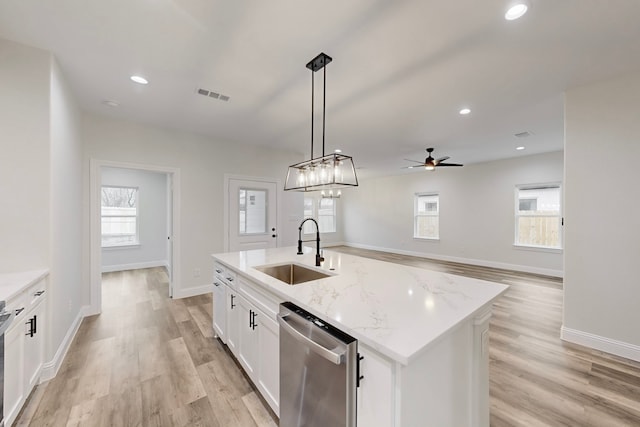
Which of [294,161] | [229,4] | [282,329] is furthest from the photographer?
[294,161]

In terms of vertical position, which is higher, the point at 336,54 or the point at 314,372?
the point at 336,54

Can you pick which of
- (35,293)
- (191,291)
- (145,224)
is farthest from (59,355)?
(145,224)

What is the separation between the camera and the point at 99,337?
286 centimetres

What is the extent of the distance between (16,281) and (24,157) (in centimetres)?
100

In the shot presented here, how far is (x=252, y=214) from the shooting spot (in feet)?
16.4

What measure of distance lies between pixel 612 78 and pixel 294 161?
4.68 meters

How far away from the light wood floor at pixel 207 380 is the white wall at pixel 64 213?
34cm

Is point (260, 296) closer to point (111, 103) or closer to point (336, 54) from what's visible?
point (336, 54)

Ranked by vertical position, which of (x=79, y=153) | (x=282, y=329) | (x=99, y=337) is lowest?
(x=99, y=337)

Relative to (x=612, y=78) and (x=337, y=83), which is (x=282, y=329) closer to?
(x=337, y=83)

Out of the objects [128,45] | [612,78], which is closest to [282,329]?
[128,45]

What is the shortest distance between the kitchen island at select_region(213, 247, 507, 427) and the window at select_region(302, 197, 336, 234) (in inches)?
293

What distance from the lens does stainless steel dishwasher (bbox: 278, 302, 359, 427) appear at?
1106mm

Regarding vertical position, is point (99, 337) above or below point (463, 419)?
below
